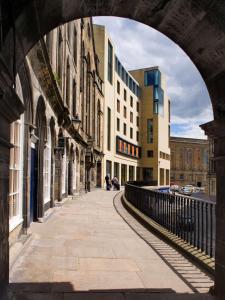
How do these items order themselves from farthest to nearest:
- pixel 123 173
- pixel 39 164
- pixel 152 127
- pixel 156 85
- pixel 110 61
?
pixel 156 85 < pixel 152 127 < pixel 123 173 < pixel 110 61 < pixel 39 164

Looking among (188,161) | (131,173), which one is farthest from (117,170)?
(188,161)

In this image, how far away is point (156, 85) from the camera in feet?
227

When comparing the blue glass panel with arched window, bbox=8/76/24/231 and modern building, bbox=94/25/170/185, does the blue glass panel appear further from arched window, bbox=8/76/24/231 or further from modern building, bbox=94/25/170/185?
arched window, bbox=8/76/24/231

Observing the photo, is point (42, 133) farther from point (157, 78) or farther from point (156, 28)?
point (157, 78)

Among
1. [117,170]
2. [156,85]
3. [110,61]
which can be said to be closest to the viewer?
[110,61]

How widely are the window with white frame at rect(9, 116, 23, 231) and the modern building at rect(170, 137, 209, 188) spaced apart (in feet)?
Answer: 284

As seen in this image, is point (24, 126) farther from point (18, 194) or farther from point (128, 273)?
point (128, 273)

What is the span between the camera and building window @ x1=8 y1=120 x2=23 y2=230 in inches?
290

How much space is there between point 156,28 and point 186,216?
174 inches

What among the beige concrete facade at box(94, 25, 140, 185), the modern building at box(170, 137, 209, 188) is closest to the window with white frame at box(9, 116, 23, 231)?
the beige concrete facade at box(94, 25, 140, 185)

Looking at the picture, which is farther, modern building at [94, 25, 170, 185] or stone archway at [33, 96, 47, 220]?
modern building at [94, 25, 170, 185]

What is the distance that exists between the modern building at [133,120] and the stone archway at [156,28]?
37548 mm

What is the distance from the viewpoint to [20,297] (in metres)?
4.60

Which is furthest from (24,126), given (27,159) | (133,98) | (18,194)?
(133,98)
